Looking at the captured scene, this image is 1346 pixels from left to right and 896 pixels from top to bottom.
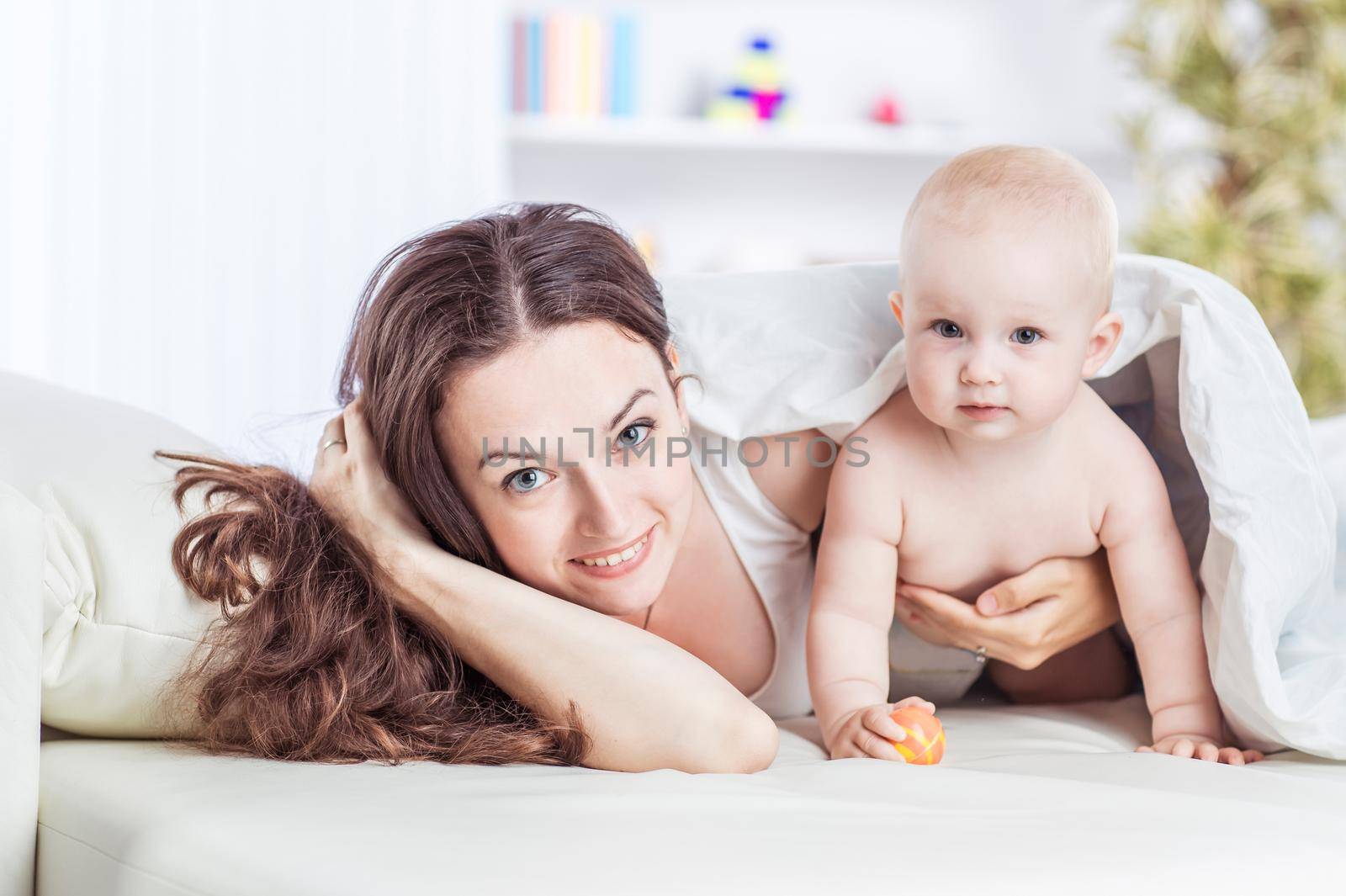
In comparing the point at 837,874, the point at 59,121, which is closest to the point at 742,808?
the point at 837,874

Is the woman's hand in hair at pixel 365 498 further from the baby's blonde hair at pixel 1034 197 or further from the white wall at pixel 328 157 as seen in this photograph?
the white wall at pixel 328 157

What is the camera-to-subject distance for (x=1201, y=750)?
1084mm

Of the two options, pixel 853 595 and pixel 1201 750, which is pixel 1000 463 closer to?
pixel 853 595

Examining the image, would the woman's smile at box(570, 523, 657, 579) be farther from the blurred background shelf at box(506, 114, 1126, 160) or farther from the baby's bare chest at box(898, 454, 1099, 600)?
the blurred background shelf at box(506, 114, 1126, 160)

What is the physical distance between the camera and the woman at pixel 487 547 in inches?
39.6

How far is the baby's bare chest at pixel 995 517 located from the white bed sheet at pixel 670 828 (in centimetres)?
25

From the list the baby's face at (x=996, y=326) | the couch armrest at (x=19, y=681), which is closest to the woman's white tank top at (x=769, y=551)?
the baby's face at (x=996, y=326)

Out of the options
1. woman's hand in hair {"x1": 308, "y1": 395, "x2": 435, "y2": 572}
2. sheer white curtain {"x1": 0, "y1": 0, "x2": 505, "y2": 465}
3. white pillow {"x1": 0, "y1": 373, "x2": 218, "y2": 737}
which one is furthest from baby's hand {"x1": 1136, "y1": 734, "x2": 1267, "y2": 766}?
sheer white curtain {"x1": 0, "y1": 0, "x2": 505, "y2": 465}

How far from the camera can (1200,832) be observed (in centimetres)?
79

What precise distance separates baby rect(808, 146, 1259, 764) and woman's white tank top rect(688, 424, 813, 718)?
0.09 metres

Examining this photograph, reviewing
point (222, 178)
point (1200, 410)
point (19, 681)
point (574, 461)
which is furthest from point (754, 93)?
point (19, 681)

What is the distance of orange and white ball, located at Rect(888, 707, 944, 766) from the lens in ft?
3.34

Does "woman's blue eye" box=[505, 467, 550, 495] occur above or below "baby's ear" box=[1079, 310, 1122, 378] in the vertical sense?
below

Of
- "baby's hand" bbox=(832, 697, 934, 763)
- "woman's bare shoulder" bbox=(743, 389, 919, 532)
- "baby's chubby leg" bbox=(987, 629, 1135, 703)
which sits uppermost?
"woman's bare shoulder" bbox=(743, 389, 919, 532)
